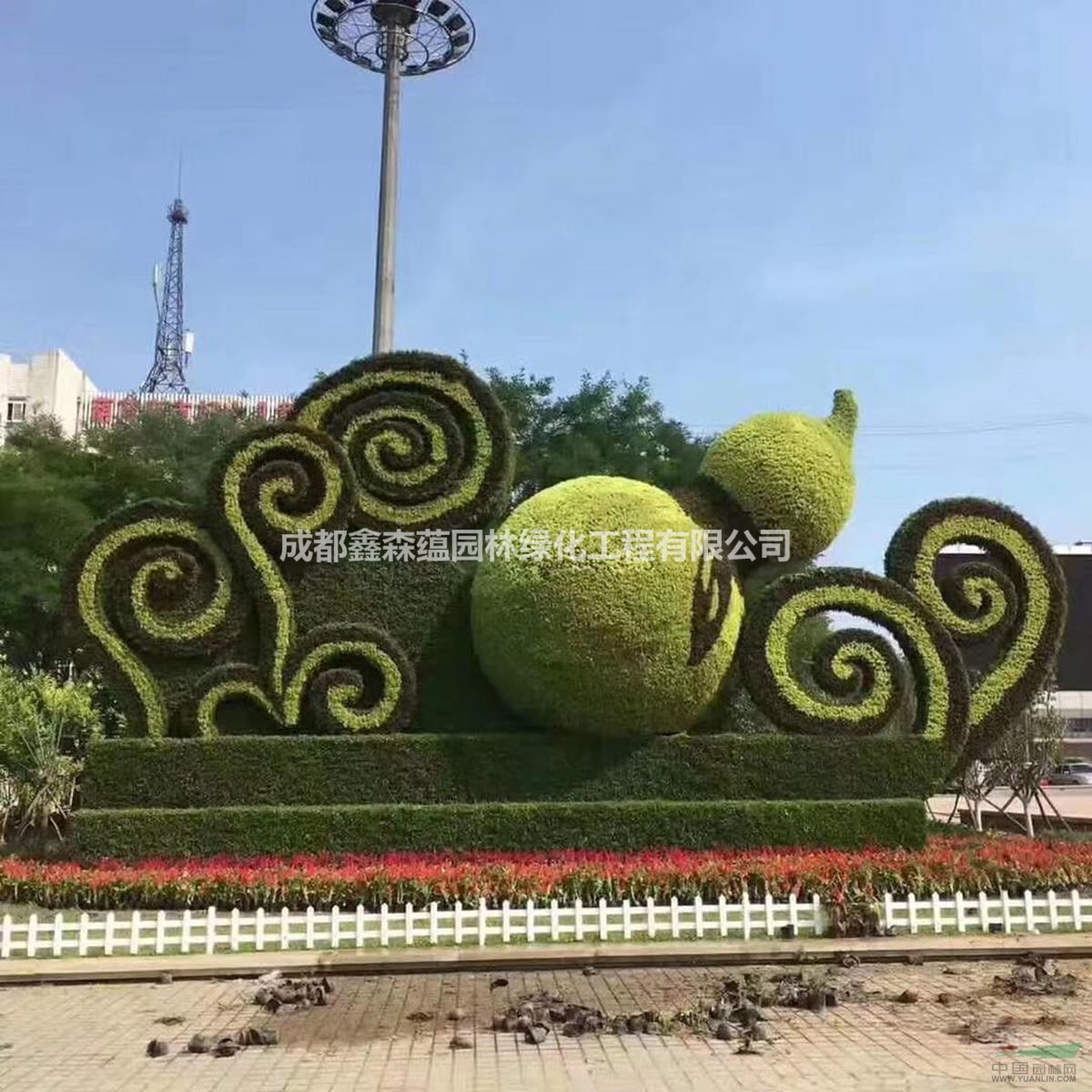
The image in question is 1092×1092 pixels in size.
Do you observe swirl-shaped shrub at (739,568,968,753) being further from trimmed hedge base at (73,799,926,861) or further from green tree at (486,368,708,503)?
green tree at (486,368,708,503)

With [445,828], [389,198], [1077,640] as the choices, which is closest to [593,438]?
[389,198]

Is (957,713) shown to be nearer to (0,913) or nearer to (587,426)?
(0,913)

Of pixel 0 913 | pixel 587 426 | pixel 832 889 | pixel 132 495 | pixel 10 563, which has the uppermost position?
pixel 587 426

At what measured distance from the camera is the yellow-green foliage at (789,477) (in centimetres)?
1069

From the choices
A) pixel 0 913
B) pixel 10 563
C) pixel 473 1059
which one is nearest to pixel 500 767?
pixel 0 913

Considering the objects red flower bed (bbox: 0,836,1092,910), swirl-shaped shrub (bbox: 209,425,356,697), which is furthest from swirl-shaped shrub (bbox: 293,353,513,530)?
red flower bed (bbox: 0,836,1092,910)

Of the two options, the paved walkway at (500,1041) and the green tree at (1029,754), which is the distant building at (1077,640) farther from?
the paved walkway at (500,1041)

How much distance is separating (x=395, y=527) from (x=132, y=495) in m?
11.9

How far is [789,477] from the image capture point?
35.0 ft

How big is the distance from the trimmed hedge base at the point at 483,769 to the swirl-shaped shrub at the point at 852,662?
34cm

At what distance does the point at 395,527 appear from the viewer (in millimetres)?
10789

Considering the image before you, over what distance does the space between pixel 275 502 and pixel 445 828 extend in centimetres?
363

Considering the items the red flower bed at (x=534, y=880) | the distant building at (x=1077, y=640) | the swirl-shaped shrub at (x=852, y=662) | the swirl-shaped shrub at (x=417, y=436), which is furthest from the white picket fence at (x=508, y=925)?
the distant building at (x=1077, y=640)

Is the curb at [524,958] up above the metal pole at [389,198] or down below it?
below
